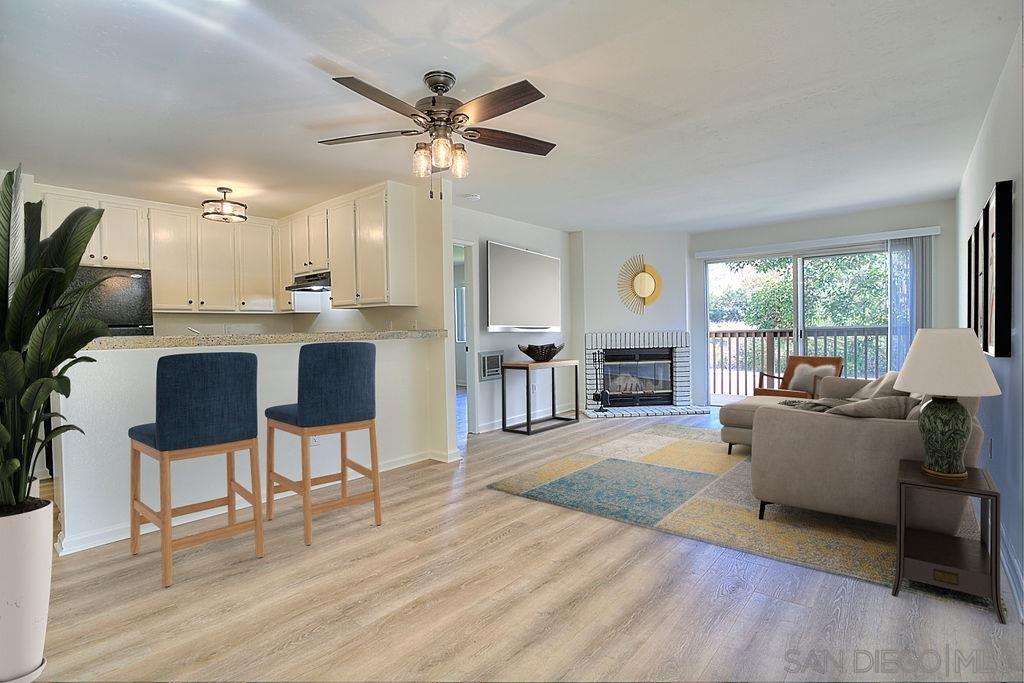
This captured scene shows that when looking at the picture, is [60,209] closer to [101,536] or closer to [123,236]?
[123,236]

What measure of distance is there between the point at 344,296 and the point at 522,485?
243 cm

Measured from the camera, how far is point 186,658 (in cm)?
176

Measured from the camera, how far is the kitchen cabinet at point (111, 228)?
421cm

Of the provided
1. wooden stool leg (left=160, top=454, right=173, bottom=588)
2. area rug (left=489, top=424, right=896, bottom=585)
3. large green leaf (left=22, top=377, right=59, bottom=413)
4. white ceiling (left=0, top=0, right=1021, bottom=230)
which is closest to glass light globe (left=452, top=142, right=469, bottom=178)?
white ceiling (left=0, top=0, right=1021, bottom=230)

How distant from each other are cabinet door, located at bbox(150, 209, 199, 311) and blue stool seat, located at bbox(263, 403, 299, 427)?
2.69 m

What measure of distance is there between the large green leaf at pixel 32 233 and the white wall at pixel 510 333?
11.7 ft

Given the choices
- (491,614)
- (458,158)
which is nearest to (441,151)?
(458,158)

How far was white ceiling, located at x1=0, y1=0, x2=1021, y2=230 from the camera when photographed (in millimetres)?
2053

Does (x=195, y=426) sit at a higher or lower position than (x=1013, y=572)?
higher

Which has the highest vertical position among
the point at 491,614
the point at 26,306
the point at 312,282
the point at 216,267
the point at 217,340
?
the point at 216,267

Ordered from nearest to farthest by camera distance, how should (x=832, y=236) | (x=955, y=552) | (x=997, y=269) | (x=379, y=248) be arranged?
(x=955, y=552), (x=997, y=269), (x=379, y=248), (x=832, y=236)

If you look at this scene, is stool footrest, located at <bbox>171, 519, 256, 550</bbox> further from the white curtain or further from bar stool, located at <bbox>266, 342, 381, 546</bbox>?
the white curtain

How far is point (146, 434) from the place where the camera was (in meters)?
2.42

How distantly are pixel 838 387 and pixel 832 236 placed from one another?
232 cm
